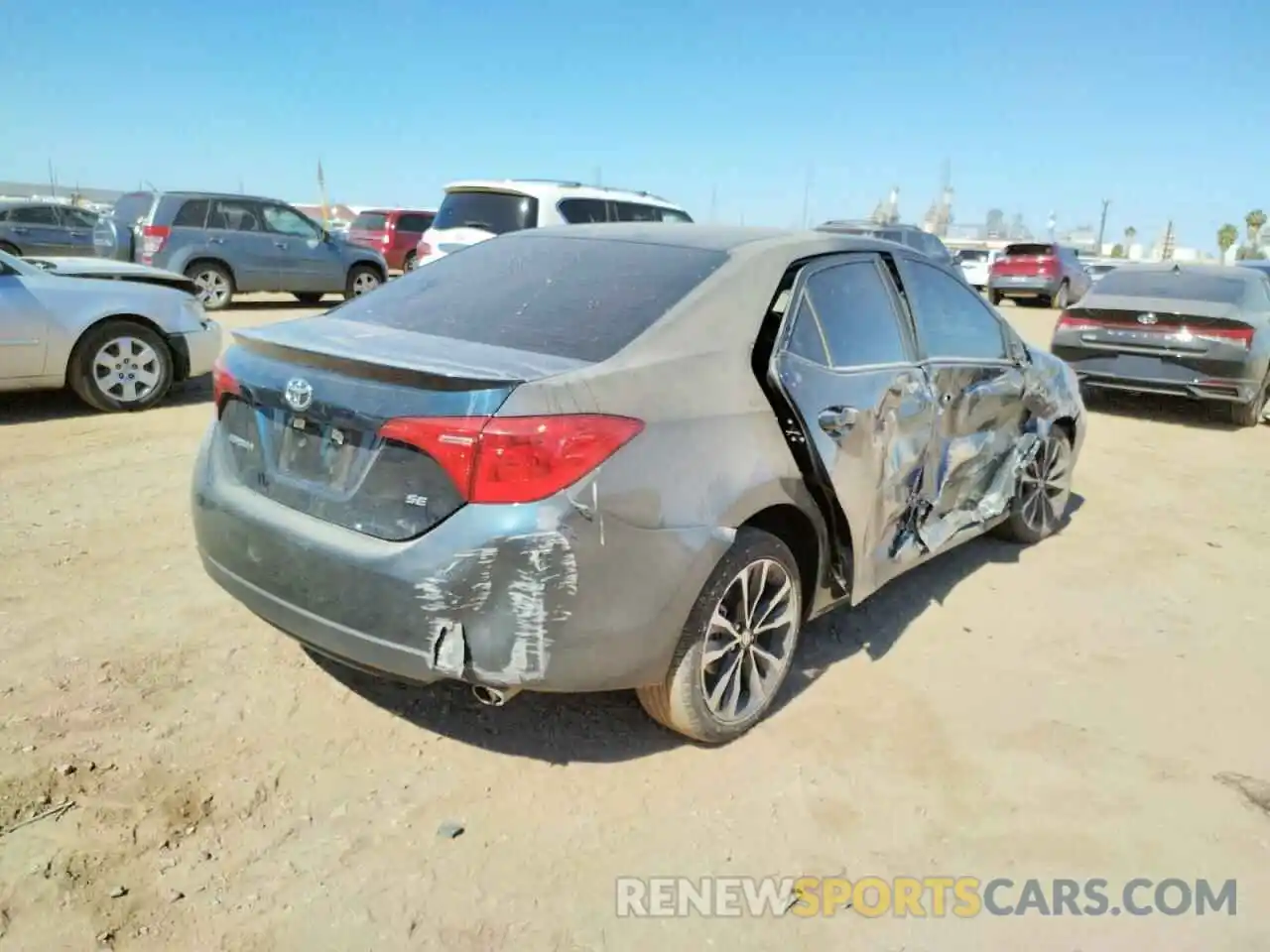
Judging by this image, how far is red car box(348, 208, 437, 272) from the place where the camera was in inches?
858

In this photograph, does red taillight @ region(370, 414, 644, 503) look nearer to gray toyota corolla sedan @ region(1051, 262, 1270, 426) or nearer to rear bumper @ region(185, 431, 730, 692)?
rear bumper @ region(185, 431, 730, 692)

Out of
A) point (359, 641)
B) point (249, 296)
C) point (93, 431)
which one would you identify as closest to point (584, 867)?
point (359, 641)

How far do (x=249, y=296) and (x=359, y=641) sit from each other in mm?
16125

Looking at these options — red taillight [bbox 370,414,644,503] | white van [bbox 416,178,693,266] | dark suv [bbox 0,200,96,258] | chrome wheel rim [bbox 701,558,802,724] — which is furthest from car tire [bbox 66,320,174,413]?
dark suv [bbox 0,200,96,258]

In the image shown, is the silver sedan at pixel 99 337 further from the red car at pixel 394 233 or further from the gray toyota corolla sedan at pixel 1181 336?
the red car at pixel 394 233

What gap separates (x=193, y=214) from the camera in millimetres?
13570

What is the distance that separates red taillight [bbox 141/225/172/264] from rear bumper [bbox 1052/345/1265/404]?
12001 mm

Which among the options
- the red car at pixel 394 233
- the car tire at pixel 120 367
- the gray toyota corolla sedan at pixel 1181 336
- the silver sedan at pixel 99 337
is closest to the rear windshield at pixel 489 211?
the silver sedan at pixel 99 337

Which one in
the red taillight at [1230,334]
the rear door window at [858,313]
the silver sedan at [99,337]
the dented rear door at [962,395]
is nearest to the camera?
the rear door window at [858,313]

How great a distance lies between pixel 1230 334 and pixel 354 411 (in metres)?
8.52

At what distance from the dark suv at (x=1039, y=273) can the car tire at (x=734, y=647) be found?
818 inches

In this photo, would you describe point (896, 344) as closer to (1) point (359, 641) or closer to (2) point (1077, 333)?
(1) point (359, 641)

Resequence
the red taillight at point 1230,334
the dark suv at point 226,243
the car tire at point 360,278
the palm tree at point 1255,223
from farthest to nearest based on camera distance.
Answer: the palm tree at point 1255,223, the car tire at point 360,278, the dark suv at point 226,243, the red taillight at point 1230,334

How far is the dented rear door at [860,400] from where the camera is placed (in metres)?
3.09
